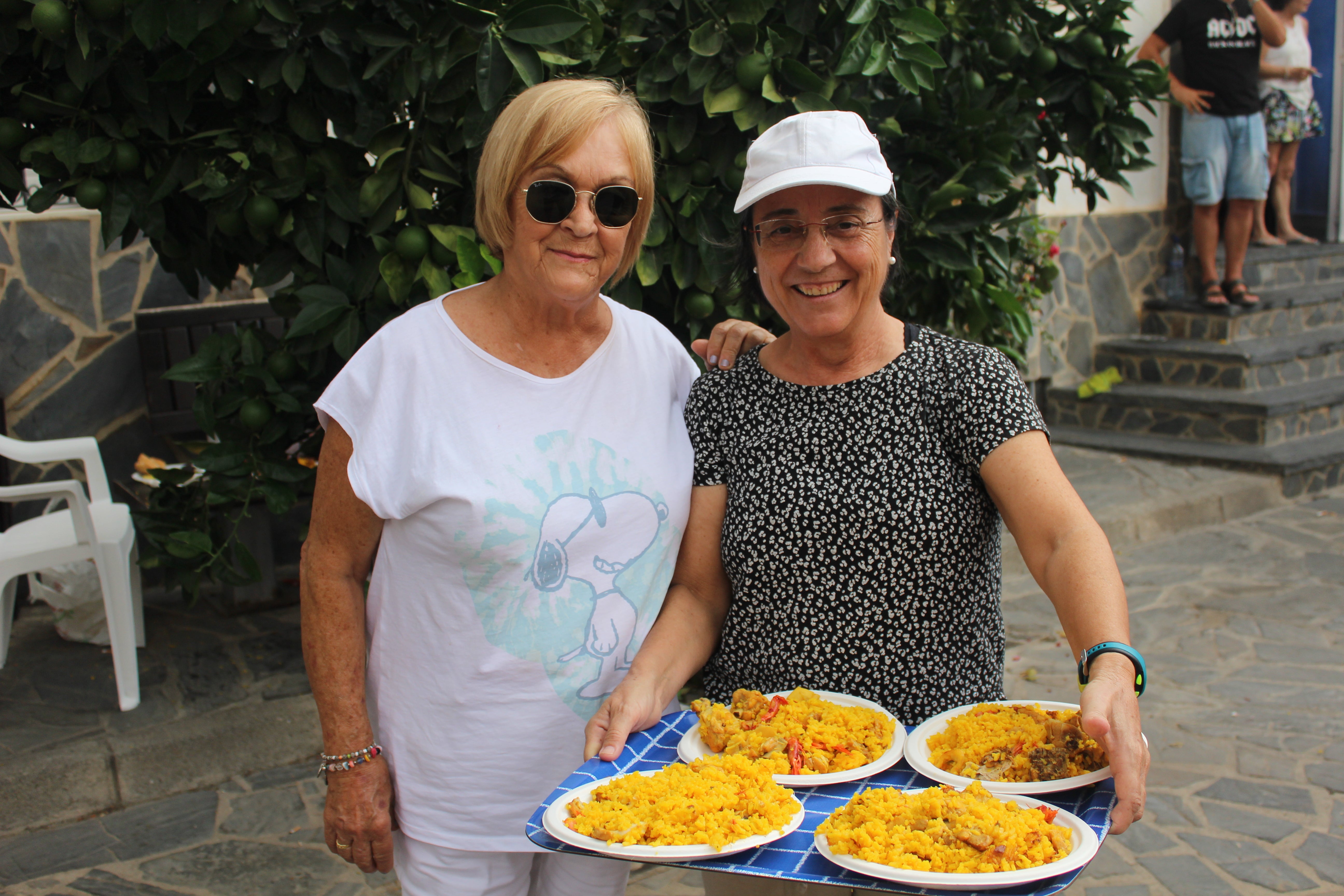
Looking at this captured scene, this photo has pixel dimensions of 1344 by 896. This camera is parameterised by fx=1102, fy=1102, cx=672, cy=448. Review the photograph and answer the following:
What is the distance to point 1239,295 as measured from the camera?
834cm

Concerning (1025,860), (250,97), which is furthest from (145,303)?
(1025,860)

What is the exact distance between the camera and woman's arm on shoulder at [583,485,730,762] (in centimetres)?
183

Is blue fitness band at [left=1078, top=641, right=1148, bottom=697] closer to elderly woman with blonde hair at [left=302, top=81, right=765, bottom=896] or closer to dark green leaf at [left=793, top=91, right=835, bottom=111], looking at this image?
elderly woman with blonde hair at [left=302, top=81, right=765, bottom=896]

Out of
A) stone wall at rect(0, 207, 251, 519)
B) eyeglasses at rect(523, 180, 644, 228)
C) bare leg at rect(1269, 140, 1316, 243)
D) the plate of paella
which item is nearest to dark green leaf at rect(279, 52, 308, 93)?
eyeglasses at rect(523, 180, 644, 228)

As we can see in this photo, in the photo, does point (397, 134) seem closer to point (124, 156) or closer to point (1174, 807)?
→ point (124, 156)

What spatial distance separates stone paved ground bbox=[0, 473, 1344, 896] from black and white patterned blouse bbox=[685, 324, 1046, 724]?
151 cm

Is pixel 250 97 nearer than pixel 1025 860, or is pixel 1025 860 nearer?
pixel 1025 860

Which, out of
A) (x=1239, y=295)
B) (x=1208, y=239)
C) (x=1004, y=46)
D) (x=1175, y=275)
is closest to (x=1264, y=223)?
(x=1175, y=275)

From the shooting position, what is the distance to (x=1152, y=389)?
8.11 meters

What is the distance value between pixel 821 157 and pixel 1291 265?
850 centimetres

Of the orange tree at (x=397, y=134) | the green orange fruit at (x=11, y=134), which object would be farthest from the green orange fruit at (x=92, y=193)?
the green orange fruit at (x=11, y=134)

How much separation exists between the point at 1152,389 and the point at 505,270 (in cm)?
724

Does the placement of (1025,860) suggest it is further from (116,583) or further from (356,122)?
(116,583)

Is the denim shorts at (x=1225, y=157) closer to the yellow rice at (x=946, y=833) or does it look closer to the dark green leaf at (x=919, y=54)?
the dark green leaf at (x=919, y=54)
